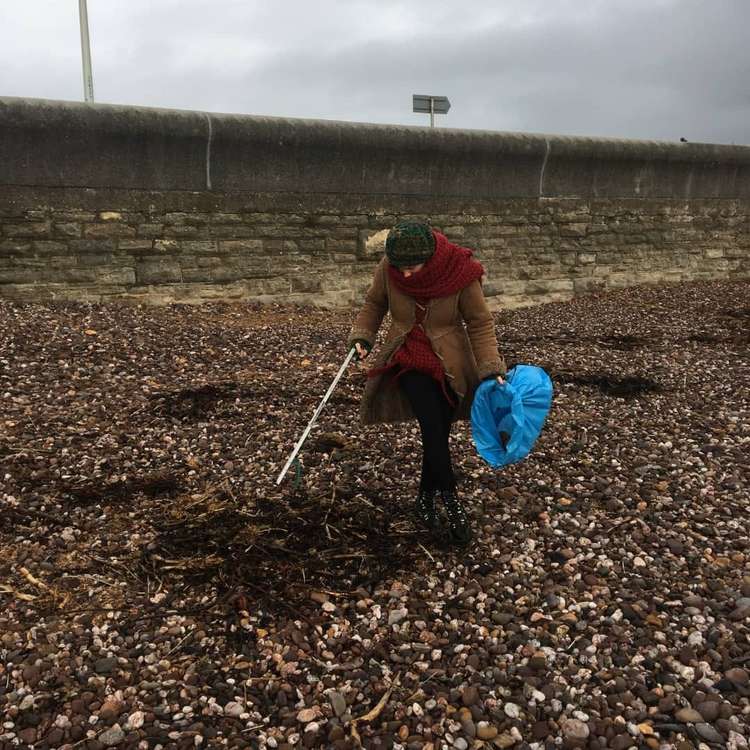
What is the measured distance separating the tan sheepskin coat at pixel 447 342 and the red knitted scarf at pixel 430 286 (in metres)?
0.03

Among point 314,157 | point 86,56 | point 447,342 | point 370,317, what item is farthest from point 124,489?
point 86,56

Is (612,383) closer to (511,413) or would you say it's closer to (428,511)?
(428,511)

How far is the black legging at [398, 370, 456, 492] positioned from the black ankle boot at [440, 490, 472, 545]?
46 millimetres

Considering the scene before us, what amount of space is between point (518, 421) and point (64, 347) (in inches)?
178

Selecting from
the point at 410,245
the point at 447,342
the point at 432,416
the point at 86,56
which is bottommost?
the point at 432,416

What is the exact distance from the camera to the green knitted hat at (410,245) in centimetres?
307

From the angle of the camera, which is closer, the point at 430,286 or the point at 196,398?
the point at 430,286

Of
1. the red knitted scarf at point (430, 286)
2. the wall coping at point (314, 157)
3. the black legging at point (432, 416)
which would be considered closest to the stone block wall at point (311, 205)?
the wall coping at point (314, 157)

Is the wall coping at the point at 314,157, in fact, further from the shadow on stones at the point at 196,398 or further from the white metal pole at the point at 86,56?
the white metal pole at the point at 86,56

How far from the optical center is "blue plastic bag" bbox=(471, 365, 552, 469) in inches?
119

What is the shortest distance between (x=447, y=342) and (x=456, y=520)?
0.86m

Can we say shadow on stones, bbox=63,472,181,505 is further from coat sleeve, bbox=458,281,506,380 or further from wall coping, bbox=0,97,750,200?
wall coping, bbox=0,97,750,200

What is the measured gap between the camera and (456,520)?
3.34 meters

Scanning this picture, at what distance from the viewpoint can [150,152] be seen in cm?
740
